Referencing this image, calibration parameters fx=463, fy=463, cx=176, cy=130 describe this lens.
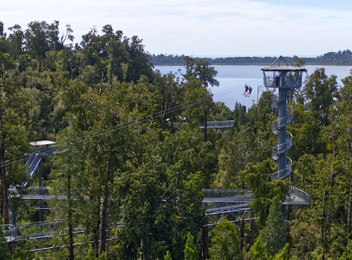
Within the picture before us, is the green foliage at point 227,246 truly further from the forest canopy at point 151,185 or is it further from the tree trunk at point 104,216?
the tree trunk at point 104,216

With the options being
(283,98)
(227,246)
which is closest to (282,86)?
(283,98)

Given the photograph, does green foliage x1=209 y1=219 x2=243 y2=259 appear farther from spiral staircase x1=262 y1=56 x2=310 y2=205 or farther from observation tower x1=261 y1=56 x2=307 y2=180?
observation tower x1=261 y1=56 x2=307 y2=180

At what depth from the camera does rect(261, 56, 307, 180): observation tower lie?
27.3 meters

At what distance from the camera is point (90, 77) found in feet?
177

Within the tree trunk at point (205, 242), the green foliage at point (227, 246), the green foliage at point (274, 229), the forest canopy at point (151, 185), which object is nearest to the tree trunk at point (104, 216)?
the forest canopy at point (151, 185)

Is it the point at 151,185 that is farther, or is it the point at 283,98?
the point at 283,98

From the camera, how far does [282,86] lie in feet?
89.4

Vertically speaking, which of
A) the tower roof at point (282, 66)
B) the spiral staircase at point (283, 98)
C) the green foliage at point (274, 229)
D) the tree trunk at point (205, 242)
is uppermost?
the tower roof at point (282, 66)

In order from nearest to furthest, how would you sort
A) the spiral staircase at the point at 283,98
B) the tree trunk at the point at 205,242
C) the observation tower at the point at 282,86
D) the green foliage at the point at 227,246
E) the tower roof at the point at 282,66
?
1. the green foliage at the point at 227,246
2. the tree trunk at the point at 205,242
3. the tower roof at the point at 282,66
4. the spiral staircase at the point at 283,98
5. the observation tower at the point at 282,86

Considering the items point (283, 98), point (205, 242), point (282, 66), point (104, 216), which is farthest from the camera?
point (283, 98)

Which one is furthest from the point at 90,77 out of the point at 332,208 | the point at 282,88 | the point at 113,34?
the point at 332,208

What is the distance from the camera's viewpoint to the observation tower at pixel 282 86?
89.5ft

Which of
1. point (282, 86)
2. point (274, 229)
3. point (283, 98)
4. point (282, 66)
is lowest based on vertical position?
point (274, 229)

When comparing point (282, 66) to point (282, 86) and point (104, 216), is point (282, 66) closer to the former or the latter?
point (282, 86)
